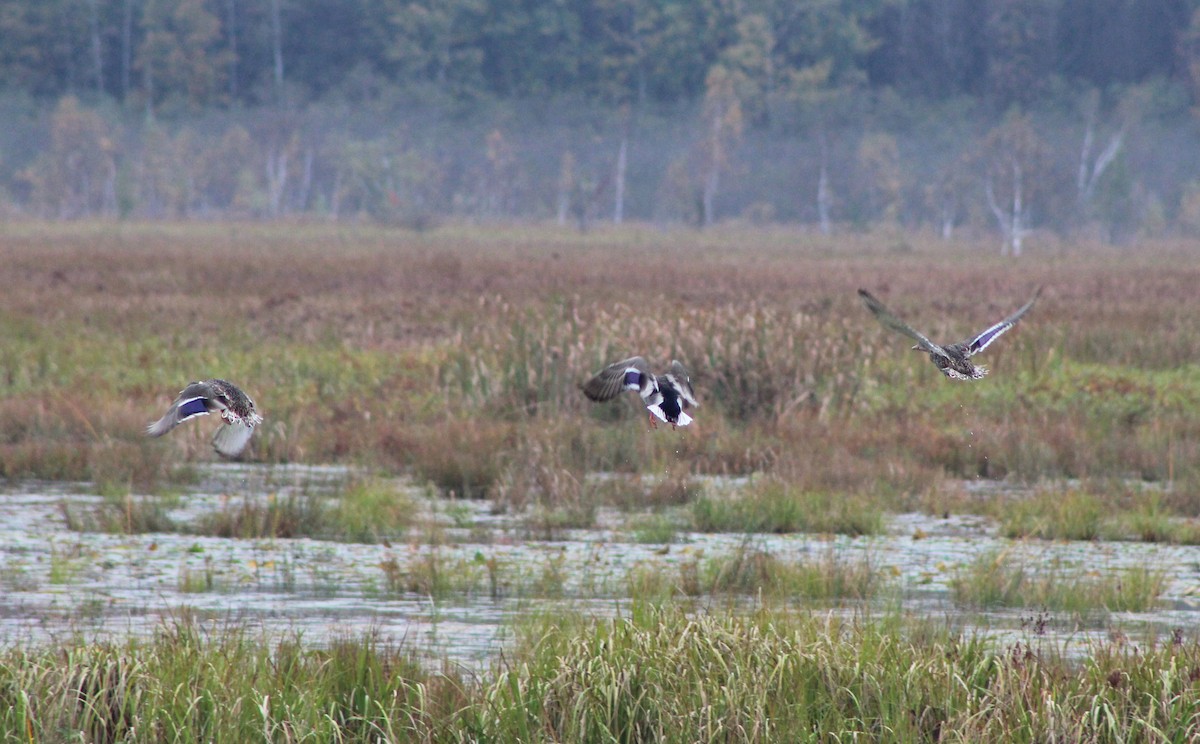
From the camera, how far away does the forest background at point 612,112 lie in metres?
88.9

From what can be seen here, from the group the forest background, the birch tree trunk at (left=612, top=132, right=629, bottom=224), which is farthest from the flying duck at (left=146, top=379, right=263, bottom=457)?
the birch tree trunk at (left=612, top=132, right=629, bottom=224)

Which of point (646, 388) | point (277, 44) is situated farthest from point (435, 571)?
point (277, 44)

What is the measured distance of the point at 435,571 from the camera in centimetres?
965

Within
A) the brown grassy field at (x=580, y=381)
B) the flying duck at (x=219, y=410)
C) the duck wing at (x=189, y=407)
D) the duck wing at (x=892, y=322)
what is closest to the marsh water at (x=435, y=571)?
the brown grassy field at (x=580, y=381)

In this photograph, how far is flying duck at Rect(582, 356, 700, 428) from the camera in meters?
6.09

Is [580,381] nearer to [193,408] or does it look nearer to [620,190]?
[193,408]

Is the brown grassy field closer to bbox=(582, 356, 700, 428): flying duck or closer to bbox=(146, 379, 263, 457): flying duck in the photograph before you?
bbox=(582, 356, 700, 428): flying duck

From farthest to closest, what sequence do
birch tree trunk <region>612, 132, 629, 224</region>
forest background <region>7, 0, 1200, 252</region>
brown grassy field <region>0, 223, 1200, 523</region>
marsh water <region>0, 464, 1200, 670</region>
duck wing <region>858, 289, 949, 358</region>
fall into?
birch tree trunk <region>612, 132, 629, 224</region>, forest background <region>7, 0, 1200, 252</region>, brown grassy field <region>0, 223, 1200, 523</region>, marsh water <region>0, 464, 1200, 670</region>, duck wing <region>858, 289, 949, 358</region>

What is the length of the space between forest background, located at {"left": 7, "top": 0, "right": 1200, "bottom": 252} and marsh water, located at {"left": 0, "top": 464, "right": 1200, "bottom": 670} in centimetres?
6054

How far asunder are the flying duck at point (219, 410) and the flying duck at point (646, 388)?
125 cm

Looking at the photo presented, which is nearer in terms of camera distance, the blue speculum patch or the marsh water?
the blue speculum patch

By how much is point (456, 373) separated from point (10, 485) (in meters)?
5.19

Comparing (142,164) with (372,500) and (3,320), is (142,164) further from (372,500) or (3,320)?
(372,500)

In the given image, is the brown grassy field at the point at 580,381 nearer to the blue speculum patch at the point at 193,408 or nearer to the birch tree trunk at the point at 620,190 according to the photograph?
the blue speculum patch at the point at 193,408
